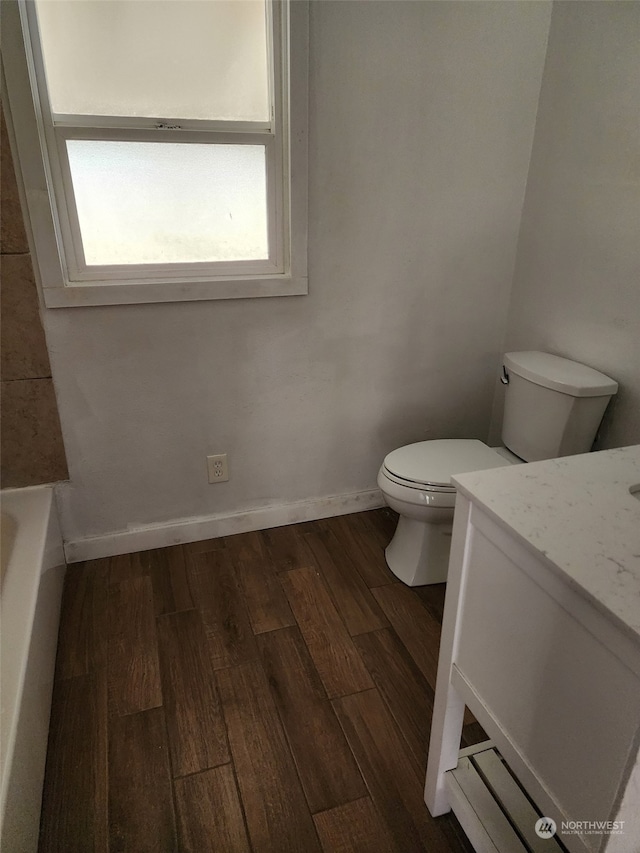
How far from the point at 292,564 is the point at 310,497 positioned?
1.11 ft

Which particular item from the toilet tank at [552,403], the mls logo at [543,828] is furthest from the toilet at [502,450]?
the mls logo at [543,828]

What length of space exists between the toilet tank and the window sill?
0.84 meters

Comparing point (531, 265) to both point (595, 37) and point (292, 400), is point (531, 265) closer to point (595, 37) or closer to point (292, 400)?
point (595, 37)

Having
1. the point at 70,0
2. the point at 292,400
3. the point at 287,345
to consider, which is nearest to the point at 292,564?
the point at 292,400

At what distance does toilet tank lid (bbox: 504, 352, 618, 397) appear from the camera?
5.63 ft

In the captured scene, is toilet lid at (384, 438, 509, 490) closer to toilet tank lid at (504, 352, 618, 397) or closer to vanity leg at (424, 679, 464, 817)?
toilet tank lid at (504, 352, 618, 397)

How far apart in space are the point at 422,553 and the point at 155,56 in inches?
71.8

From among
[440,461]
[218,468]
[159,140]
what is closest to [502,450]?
[440,461]

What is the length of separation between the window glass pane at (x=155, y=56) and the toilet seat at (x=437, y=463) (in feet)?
4.19

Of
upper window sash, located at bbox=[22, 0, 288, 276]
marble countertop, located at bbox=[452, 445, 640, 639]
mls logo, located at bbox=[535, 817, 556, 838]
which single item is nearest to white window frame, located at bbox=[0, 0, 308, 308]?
upper window sash, located at bbox=[22, 0, 288, 276]

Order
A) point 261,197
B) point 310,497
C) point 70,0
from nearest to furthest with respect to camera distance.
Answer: point 70,0 < point 261,197 < point 310,497

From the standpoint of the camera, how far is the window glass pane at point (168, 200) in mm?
1738

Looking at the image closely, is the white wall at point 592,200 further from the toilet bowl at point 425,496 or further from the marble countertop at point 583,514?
the marble countertop at point 583,514

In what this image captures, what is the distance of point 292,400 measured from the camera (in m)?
2.15
